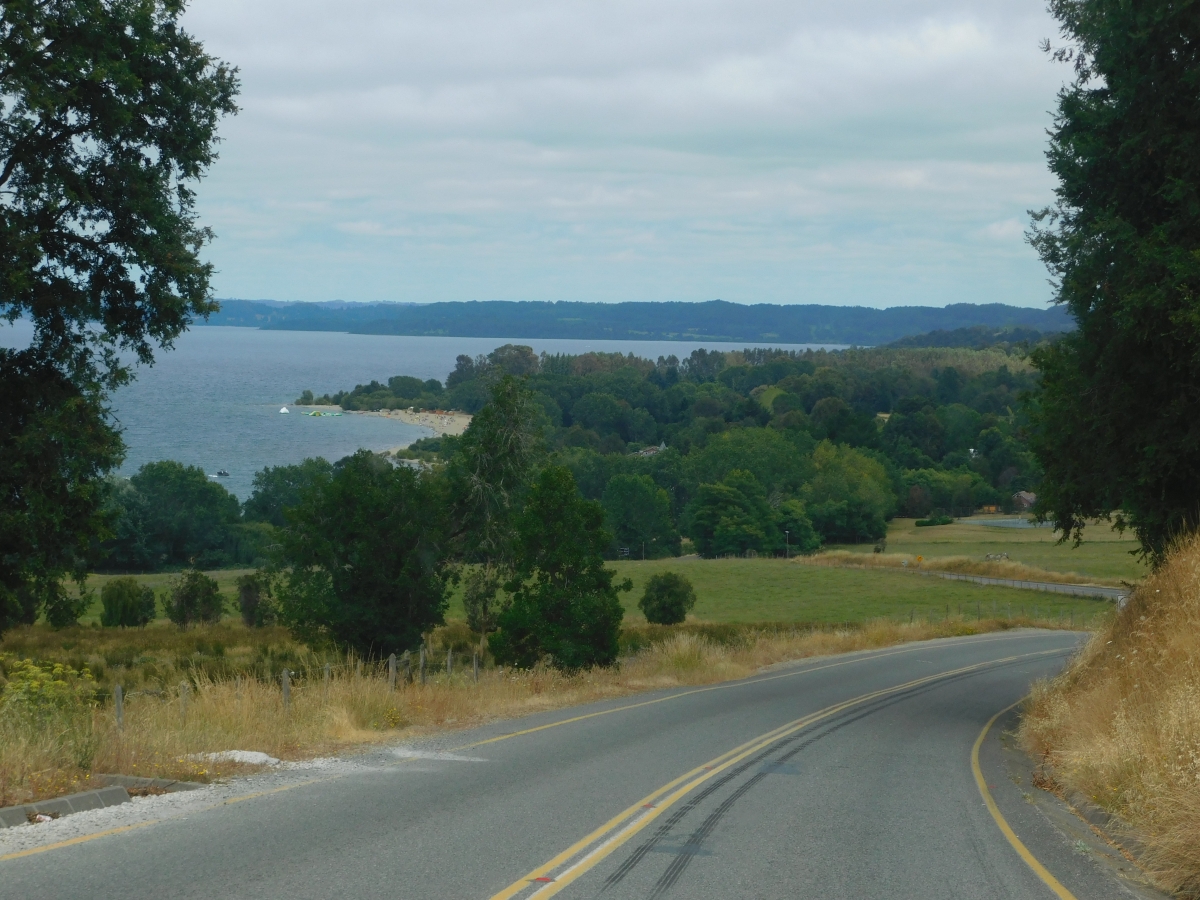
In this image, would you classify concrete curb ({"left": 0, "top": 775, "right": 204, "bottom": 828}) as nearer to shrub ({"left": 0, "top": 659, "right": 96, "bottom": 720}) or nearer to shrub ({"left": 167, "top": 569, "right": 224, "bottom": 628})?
shrub ({"left": 0, "top": 659, "right": 96, "bottom": 720})

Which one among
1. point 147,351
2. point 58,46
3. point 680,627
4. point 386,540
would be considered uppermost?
point 58,46

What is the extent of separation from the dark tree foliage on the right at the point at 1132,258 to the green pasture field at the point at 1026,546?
204ft

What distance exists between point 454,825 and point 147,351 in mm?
13154

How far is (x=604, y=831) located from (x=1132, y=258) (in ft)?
40.3

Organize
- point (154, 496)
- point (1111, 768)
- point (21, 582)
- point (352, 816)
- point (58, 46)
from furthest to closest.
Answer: point (154, 496) < point (21, 582) < point (58, 46) < point (1111, 768) < point (352, 816)

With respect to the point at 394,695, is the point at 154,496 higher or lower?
lower

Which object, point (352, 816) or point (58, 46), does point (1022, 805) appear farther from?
point (58, 46)

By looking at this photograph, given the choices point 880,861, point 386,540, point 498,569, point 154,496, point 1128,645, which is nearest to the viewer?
point 880,861

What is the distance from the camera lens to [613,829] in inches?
344

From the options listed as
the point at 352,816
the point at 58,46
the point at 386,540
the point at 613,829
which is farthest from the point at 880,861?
the point at 386,540

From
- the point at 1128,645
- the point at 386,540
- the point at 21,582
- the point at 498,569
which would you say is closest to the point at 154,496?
the point at 498,569

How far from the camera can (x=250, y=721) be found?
1211 cm

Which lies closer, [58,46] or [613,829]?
[613,829]

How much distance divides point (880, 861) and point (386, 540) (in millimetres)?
29880
